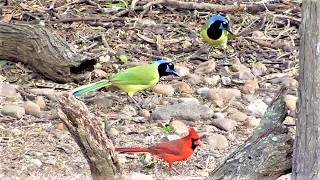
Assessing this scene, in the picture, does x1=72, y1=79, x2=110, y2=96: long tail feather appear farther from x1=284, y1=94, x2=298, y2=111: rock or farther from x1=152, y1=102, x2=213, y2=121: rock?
x1=284, y1=94, x2=298, y2=111: rock

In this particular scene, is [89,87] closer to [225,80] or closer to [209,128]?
[209,128]

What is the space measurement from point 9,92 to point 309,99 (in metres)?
3.26

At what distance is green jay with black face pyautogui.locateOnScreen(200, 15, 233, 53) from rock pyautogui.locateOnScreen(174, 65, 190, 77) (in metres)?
0.54

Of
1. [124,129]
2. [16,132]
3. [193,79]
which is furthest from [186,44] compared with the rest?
[16,132]

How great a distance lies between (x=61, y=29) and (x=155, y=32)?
3.12 feet

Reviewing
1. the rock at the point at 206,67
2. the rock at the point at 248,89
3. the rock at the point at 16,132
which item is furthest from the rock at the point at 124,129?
the rock at the point at 206,67

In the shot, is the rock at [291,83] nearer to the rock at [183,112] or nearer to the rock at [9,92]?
the rock at [183,112]

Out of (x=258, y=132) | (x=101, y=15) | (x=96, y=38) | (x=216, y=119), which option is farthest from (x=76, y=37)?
(x=258, y=132)

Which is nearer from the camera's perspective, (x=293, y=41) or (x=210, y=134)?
(x=210, y=134)

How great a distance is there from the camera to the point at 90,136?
11.1ft

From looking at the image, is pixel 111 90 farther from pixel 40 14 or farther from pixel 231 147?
pixel 40 14

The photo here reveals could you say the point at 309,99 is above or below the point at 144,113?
above

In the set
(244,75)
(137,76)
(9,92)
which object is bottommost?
(9,92)

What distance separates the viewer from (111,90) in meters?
6.19
